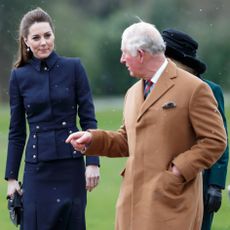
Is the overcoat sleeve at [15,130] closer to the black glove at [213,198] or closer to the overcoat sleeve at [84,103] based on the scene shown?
the overcoat sleeve at [84,103]

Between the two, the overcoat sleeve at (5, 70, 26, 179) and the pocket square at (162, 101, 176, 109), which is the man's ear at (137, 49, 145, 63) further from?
the overcoat sleeve at (5, 70, 26, 179)

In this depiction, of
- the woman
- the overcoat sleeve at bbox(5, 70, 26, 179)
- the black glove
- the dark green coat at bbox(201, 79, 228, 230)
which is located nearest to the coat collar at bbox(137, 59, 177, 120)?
the dark green coat at bbox(201, 79, 228, 230)

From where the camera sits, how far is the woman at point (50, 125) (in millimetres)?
6875

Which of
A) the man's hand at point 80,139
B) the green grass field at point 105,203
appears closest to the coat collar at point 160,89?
the man's hand at point 80,139

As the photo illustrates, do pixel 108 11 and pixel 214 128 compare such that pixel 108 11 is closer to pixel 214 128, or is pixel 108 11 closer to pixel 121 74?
pixel 121 74

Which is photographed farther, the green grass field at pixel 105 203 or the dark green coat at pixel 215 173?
the green grass field at pixel 105 203

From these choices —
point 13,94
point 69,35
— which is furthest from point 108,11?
point 13,94

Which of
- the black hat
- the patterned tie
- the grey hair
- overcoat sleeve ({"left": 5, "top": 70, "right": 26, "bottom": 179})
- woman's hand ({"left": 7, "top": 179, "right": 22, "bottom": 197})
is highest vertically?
the grey hair

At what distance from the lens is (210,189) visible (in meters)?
6.64

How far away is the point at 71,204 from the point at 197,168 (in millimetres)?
1436

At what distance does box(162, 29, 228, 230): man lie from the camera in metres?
6.58

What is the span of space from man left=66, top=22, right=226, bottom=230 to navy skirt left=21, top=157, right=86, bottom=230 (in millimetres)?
1080

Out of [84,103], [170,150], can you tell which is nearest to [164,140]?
[170,150]

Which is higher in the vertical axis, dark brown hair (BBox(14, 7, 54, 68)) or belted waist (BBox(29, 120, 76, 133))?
dark brown hair (BBox(14, 7, 54, 68))
